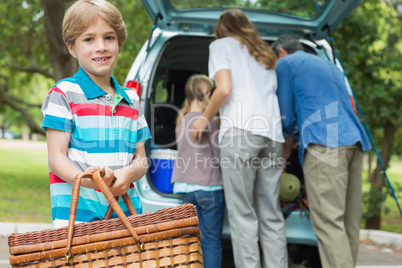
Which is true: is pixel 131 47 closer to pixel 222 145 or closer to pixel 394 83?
pixel 394 83

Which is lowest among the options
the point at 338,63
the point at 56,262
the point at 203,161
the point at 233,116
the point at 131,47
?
the point at 56,262

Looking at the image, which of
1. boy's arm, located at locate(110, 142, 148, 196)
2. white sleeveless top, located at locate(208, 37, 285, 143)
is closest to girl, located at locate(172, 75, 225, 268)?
white sleeveless top, located at locate(208, 37, 285, 143)

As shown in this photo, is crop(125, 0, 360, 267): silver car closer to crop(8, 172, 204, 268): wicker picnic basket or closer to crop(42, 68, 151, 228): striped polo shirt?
crop(42, 68, 151, 228): striped polo shirt

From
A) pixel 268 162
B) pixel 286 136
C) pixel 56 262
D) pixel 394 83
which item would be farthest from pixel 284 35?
pixel 394 83

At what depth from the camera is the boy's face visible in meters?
1.85

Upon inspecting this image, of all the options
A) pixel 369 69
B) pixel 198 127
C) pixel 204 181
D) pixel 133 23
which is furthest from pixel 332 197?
pixel 133 23

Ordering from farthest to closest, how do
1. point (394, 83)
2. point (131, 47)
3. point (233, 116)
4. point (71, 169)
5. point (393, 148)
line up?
point (131, 47) < point (393, 148) < point (394, 83) < point (233, 116) < point (71, 169)

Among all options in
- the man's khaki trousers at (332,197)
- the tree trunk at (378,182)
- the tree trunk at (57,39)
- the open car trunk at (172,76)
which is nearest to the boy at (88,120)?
the man's khaki trousers at (332,197)

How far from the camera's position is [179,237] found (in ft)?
5.07

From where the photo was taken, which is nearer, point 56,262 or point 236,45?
point 56,262

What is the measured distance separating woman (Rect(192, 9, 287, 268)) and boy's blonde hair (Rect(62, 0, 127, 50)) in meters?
1.46

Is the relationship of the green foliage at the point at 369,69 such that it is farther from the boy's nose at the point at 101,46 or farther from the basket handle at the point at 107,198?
the basket handle at the point at 107,198

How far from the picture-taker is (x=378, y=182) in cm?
713

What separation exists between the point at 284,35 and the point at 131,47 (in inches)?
212
